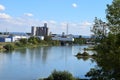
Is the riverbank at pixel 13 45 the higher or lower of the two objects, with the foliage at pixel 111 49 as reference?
lower

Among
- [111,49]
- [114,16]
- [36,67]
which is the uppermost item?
[114,16]

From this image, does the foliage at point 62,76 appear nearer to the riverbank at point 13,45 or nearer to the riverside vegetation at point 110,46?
the riverside vegetation at point 110,46

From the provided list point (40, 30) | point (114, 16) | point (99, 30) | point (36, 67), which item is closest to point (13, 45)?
point (36, 67)

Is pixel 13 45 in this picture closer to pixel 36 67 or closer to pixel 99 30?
pixel 36 67

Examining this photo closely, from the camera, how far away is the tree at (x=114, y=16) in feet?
15.7

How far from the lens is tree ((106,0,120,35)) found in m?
4.78

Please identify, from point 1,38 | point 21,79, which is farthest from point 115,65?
point 1,38

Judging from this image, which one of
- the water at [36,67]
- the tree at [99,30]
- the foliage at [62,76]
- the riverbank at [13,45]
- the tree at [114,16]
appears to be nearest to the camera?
the tree at [114,16]

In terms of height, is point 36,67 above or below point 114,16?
below

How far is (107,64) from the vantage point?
469 cm

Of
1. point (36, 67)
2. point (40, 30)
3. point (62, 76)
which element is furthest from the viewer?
point (40, 30)

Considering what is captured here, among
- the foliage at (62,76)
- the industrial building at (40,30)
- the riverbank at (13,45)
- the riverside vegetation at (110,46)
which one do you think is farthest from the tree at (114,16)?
the industrial building at (40,30)

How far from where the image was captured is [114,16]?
15.7 feet

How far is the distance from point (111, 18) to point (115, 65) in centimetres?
78
